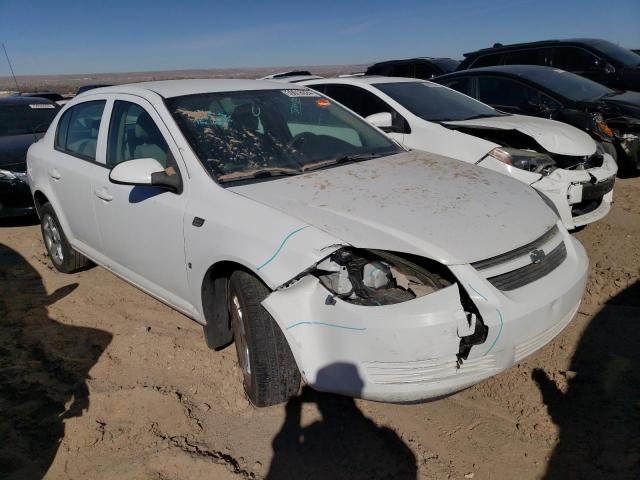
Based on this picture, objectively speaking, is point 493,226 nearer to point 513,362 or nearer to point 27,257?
point 513,362

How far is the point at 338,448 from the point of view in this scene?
247 cm

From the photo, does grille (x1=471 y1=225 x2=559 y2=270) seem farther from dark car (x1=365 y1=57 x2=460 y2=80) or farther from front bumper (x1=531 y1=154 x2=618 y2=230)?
dark car (x1=365 y1=57 x2=460 y2=80)

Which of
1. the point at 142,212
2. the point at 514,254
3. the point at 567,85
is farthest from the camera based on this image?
the point at 567,85

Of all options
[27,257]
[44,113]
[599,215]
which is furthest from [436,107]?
[44,113]

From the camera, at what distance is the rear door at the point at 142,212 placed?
9.77 ft

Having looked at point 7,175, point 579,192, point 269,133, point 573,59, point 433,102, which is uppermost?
point 573,59

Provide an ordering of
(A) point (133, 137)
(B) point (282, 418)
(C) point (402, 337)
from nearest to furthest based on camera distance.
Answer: (C) point (402, 337), (B) point (282, 418), (A) point (133, 137)

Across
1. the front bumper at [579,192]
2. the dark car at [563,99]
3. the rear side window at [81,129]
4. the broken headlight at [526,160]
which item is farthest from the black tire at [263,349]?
the dark car at [563,99]

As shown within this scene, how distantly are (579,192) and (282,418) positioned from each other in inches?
134

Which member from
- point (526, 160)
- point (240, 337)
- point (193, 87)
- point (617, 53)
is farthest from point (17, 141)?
point (617, 53)

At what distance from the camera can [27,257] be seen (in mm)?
5430

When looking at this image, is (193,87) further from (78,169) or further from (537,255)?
(537,255)

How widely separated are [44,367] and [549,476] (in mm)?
3003

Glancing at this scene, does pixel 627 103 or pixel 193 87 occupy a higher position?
pixel 193 87
